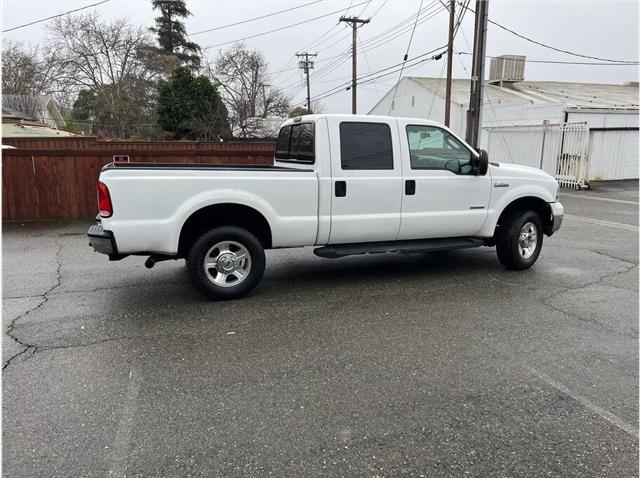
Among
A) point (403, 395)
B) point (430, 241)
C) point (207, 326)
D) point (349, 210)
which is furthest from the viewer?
point (430, 241)

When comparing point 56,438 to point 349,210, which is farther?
point 349,210

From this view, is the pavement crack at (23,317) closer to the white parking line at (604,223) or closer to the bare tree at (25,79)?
the white parking line at (604,223)

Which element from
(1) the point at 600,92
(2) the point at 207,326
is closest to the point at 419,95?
(1) the point at 600,92

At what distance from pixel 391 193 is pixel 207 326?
8.67 feet

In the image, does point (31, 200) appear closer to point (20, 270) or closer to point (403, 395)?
point (20, 270)

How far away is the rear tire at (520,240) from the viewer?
20.5 ft

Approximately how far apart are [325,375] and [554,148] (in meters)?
17.3

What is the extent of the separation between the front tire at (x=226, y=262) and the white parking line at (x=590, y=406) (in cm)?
293

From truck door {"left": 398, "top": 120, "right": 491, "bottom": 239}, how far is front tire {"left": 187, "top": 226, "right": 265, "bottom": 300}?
1.89 metres

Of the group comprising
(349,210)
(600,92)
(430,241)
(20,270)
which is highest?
(600,92)

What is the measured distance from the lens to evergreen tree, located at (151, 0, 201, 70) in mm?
44781

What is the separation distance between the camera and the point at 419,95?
3095 centimetres

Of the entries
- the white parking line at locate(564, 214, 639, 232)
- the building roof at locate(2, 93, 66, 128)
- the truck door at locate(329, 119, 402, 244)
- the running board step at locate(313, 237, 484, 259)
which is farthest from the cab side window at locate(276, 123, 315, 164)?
the building roof at locate(2, 93, 66, 128)

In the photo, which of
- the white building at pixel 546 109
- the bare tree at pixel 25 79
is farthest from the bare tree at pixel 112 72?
the white building at pixel 546 109
